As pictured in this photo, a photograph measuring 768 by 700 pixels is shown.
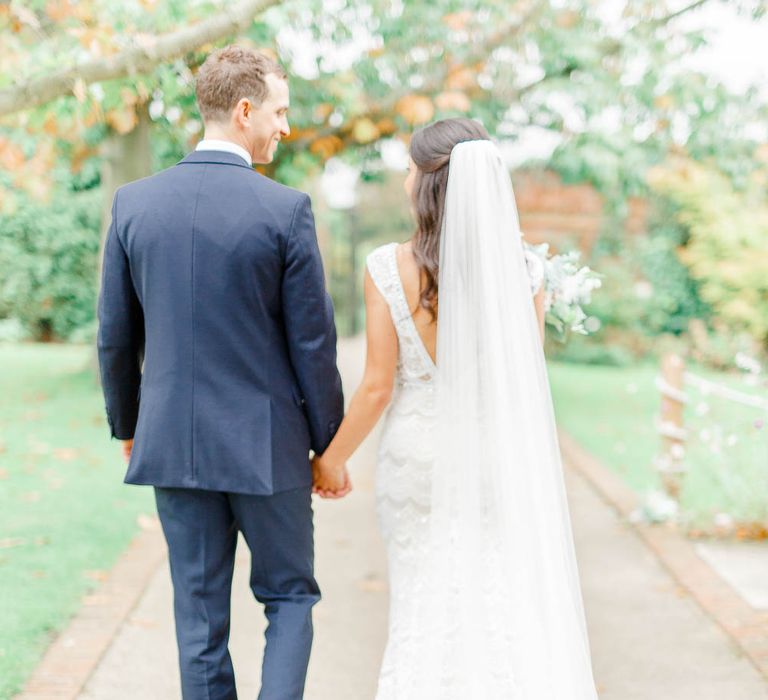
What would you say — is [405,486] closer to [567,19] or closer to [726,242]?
[567,19]

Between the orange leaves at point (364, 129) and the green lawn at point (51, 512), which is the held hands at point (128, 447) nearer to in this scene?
the green lawn at point (51, 512)

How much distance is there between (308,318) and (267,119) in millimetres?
557

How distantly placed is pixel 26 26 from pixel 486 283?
16.9 ft

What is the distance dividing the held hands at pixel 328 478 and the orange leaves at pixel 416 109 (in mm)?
5272

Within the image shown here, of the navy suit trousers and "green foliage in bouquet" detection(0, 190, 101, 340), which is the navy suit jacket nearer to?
the navy suit trousers

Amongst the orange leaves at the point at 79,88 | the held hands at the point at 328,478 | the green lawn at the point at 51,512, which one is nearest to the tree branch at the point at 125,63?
the orange leaves at the point at 79,88

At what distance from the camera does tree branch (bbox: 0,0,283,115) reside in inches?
186

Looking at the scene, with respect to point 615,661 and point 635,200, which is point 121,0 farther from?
point 635,200

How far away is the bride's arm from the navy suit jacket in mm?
127

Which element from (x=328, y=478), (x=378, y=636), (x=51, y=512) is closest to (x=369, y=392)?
(x=328, y=478)

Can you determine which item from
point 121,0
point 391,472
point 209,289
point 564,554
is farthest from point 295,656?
point 121,0

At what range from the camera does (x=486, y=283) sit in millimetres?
2717

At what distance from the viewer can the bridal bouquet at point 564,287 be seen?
322cm

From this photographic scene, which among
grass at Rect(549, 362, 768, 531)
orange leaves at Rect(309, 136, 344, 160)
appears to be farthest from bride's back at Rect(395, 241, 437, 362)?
orange leaves at Rect(309, 136, 344, 160)
